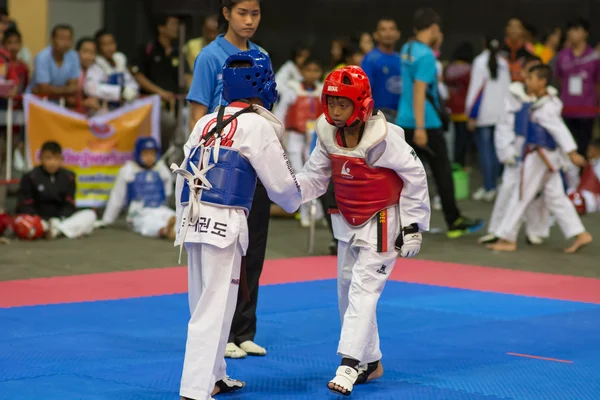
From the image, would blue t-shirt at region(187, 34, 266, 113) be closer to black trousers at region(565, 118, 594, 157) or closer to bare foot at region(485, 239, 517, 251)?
bare foot at region(485, 239, 517, 251)

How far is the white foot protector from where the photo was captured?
4.12 metres

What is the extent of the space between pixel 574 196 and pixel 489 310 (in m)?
6.13

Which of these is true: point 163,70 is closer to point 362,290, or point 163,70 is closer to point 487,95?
point 487,95

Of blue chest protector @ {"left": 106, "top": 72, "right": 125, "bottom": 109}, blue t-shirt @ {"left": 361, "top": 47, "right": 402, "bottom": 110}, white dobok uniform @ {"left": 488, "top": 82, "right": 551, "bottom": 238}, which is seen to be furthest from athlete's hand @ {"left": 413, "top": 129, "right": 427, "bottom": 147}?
blue chest protector @ {"left": 106, "top": 72, "right": 125, "bottom": 109}

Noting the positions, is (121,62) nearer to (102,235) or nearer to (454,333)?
(102,235)

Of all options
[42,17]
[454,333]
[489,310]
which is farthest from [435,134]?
[42,17]

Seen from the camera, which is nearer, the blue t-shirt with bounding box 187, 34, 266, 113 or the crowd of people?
the crowd of people

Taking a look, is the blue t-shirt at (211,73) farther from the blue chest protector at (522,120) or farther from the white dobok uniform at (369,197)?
the blue chest protector at (522,120)

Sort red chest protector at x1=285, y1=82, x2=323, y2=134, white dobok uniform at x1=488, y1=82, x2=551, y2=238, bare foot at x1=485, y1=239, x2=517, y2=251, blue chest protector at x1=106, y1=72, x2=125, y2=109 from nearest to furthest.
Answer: white dobok uniform at x1=488, y1=82, x2=551, y2=238 < bare foot at x1=485, y1=239, x2=517, y2=251 < red chest protector at x1=285, y1=82, x2=323, y2=134 < blue chest protector at x1=106, y1=72, x2=125, y2=109

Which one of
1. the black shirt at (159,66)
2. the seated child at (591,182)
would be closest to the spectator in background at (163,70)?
the black shirt at (159,66)

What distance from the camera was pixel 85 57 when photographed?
11289mm

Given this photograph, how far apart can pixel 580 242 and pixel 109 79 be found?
5750mm

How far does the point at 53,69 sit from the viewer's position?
11062mm

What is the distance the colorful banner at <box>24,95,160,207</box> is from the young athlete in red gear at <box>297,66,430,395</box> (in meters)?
7.01
